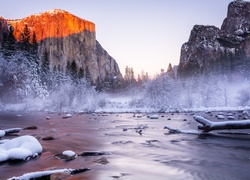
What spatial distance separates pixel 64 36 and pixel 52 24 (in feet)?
33.4

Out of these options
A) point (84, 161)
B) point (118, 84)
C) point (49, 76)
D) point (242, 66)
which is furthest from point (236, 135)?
point (118, 84)

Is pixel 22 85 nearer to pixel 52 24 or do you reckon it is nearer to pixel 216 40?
pixel 52 24

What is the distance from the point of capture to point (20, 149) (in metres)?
5.39

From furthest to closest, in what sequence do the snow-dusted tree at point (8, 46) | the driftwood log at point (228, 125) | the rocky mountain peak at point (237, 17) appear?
the rocky mountain peak at point (237, 17), the snow-dusted tree at point (8, 46), the driftwood log at point (228, 125)

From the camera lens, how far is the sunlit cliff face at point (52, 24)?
132m

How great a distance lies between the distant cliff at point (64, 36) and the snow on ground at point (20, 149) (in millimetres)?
121244

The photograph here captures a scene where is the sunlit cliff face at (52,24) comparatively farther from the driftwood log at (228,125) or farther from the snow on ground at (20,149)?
the snow on ground at (20,149)

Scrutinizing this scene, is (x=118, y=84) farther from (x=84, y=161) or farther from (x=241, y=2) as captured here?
(x=84, y=161)

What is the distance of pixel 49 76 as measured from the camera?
55469 millimetres

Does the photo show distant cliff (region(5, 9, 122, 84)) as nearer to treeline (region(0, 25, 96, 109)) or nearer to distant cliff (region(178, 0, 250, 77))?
distant cliff (region(178, 0, 250, 77))

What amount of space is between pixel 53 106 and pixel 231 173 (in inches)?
1452

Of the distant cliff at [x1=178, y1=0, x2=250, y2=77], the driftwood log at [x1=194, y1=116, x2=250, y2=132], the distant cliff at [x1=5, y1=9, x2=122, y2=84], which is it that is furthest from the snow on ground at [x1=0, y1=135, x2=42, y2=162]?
the distant cliff at [x1=5, y1=9, x2=122, y2=84]

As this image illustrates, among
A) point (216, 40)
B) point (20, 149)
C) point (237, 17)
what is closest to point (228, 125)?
point (20, 149)

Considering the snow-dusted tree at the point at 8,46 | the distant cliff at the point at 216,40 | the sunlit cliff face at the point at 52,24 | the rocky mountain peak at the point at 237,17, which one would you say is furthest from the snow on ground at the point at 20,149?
the rocky mountain peak at the point at 237,17
